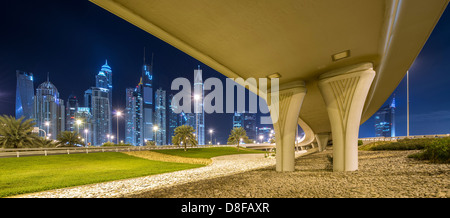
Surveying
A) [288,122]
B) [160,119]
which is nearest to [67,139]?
[288,122]

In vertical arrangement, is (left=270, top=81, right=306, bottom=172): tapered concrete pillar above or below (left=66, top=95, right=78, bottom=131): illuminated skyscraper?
below

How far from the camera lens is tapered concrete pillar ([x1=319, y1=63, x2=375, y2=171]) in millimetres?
8875

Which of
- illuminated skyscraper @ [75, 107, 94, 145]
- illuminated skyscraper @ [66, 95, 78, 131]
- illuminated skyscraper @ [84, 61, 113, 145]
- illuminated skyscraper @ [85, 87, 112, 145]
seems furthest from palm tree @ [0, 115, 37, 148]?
illuminated skyscraper @ [66, 95, 78, 131]

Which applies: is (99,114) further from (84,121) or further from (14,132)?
(14,132)

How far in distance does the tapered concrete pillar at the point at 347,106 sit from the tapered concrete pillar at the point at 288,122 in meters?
1.91

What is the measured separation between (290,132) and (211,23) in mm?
8275

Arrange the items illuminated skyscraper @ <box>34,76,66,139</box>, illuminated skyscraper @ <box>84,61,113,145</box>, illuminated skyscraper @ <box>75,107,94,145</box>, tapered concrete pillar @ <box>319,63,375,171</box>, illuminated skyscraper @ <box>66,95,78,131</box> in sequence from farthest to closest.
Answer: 1. illuminated skyscraper @ <box>84,61,113,145</box>
2. illuminated skyscraper @ <box>66,95,78,131</box>
3. illuminated skyscraper @ <box>34,76,66,139</box>
4. illuminated skyscraper @ <box>75,107,94,145</box>
5. tapered concrete pillar @ <box>319,63,375,171</box>

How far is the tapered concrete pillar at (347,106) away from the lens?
8.88m

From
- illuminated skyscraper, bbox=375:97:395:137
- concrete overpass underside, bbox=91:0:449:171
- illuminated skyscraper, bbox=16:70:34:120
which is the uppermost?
illuminated skyscraper, bbox=16:70:34:120

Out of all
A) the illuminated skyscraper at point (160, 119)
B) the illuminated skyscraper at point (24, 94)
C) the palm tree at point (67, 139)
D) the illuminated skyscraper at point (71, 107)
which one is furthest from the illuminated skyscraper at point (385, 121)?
the illuminated skyscraper at point (24, 94)

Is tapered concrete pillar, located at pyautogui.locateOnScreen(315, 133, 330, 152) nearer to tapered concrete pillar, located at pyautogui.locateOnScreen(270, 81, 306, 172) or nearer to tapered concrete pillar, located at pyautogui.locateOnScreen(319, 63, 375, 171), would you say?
tapered concrete pillar, located at pyautogui.locateOnScreen(270, 81, 306, 172)

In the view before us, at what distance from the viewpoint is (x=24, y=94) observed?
133 meters

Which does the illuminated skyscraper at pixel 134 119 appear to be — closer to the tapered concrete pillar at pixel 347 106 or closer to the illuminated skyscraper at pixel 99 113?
the illuminated skyscraper at pixel 99 113

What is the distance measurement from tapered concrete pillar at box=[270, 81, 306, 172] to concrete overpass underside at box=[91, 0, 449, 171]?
0.20 feet
